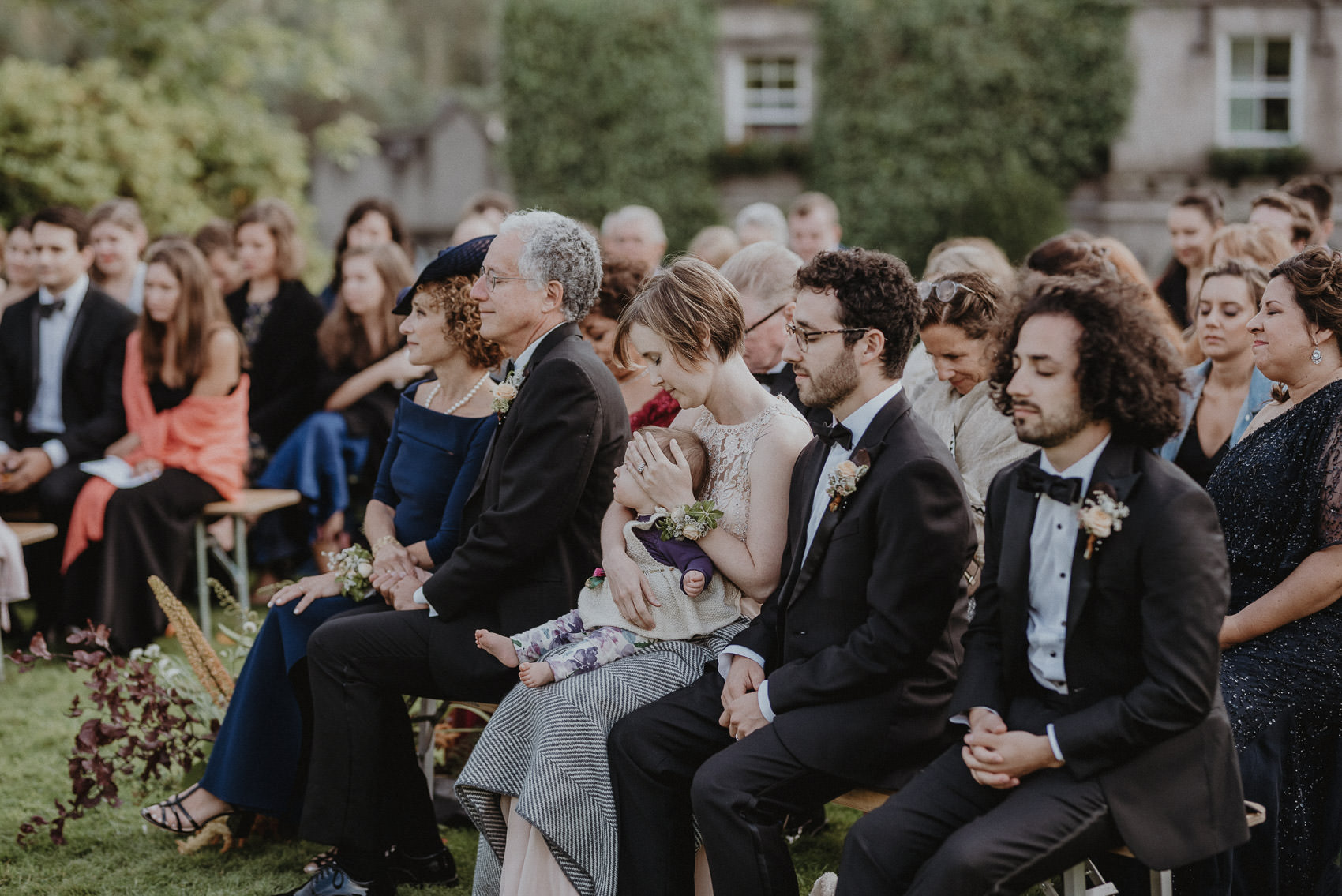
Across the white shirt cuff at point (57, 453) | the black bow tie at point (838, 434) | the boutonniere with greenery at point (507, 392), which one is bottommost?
the white shirt cuff at point (57, 453)

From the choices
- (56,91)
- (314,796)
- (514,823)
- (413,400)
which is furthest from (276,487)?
(56,91)

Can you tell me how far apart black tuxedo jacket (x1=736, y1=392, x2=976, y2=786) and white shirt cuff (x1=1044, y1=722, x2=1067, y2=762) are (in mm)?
390

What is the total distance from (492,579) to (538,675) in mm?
A: 372

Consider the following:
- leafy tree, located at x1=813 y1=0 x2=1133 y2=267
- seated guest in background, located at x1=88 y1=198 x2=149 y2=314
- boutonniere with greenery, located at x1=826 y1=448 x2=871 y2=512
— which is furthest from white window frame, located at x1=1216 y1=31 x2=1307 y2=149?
boutonniere with greenery, located at x1=826 y1=448 x2=871 y2=512

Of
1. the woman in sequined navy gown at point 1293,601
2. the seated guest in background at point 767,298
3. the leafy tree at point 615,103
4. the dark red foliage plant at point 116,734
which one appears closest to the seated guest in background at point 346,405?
the dark red foliage plant at point 116,734

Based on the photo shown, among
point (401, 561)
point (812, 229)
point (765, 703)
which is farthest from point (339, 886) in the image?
point (812, 229)

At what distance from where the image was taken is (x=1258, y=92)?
17344 mm

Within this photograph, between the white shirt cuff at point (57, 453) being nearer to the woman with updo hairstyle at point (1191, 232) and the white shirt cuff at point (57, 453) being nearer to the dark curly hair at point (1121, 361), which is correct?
the dark curly hair at point (1121, 361)

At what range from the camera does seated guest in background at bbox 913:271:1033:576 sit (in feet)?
12.4

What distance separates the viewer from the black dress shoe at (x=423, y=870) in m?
3.88

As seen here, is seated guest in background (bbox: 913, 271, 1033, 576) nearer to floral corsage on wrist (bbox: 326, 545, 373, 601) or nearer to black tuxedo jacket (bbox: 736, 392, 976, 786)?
black tuxedo jacket (bbox: 736, 392, 976, 786)

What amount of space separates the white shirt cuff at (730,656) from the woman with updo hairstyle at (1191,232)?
406 cm

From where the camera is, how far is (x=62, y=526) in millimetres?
6484

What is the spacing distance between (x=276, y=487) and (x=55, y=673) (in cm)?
145
